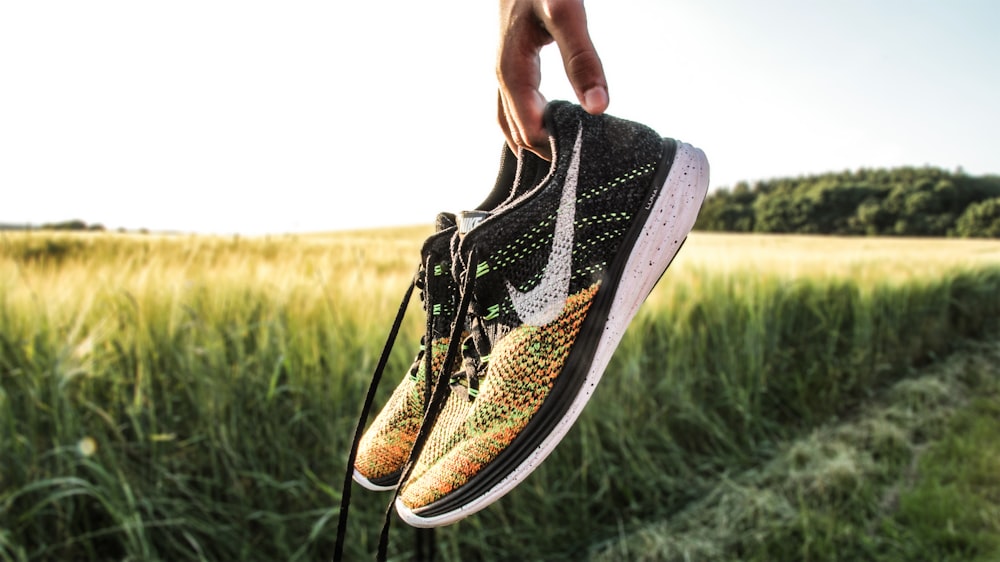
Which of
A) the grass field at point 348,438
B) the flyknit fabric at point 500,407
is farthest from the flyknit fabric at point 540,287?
the grass field at point 348,438

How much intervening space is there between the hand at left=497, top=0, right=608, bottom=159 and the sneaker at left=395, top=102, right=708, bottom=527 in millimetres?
42

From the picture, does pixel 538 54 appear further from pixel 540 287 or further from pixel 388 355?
pixel 388 355

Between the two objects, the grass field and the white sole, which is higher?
the white sole

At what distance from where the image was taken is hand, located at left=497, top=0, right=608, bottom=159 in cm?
58

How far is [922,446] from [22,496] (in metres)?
4.11

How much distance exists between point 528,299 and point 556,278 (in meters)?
0.04

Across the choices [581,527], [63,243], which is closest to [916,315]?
[581,527]

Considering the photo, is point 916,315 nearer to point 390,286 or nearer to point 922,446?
point 922,446

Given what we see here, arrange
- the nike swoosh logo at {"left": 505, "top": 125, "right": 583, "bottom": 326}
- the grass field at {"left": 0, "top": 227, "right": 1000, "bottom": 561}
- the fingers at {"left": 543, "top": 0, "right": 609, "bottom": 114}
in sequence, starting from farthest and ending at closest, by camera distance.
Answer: the grass field at {"left": 0, "top": 227, "right": 1000, "bottom": 561} < the nike swoosh logo at {"left": 505, "top": 125, "right": 583, "bottom": 326} < the fingers at {"left": 543, "top": 0, "right": 609, "bottom": 114}

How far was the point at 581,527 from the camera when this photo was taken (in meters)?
2.28

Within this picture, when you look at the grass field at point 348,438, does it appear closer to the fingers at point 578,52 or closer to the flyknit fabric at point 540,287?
the flyknit fabric at point 540,287

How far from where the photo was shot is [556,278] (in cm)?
70

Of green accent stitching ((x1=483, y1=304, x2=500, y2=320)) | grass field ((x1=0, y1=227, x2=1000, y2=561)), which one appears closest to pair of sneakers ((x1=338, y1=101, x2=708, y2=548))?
green accent stitching ((x1=483, y1=304, x2=500, y2=320))

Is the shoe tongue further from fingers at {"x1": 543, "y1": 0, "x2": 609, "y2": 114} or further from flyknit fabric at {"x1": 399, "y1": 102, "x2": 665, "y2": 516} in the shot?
fingers at {"x1": 543, "y1": 0, "x2": 609, "y2": 114}
